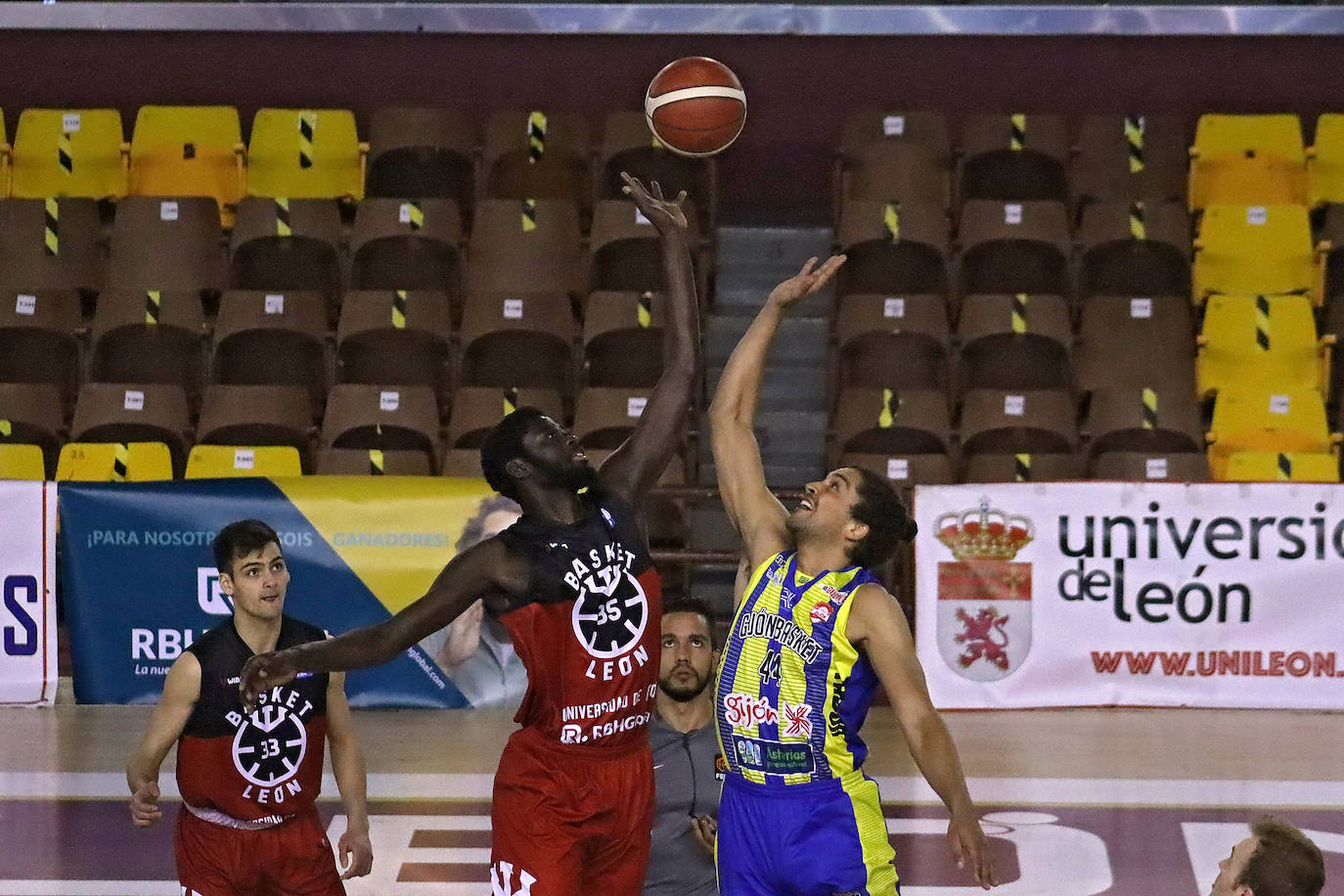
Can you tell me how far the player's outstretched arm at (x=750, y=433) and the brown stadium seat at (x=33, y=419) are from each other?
22.5ft

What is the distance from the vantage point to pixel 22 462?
33.0ft

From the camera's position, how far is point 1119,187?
474 inches

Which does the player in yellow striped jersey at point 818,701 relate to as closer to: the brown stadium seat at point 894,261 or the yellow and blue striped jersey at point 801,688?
the yellow and blue striped jersey at point 801,688

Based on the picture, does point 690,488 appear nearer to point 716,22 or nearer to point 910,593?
point 910,593

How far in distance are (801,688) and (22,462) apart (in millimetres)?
7269

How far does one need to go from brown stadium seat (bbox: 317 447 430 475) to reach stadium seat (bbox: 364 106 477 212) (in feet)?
9.19

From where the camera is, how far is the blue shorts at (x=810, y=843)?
13.3 ft

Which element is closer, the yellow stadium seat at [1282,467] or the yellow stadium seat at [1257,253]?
the yellow stadium seat at [1282,467]

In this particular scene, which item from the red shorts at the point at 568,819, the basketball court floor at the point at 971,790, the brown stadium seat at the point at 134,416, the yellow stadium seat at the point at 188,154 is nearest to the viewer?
the red shorts at the point at 568,819

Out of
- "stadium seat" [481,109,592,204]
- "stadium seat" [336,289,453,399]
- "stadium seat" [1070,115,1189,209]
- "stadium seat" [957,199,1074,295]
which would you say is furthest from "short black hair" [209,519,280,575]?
"stadium seat" [1070,115,1189,209]

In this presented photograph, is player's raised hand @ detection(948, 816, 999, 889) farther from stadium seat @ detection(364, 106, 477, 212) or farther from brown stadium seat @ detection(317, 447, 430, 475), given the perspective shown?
stadium seat @ detection(364, 106, 477, 212)

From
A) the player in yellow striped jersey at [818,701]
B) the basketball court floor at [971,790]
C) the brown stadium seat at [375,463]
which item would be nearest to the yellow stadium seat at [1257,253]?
the basketball court floor at [971,790]

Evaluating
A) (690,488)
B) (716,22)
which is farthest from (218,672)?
(716,22)

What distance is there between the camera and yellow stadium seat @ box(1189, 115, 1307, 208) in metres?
12.1
